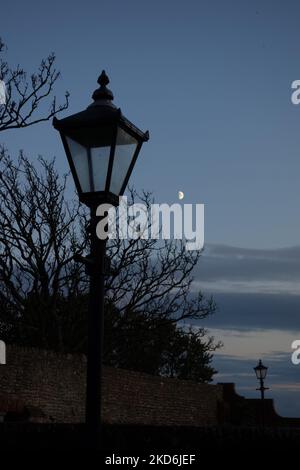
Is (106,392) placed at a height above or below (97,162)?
below

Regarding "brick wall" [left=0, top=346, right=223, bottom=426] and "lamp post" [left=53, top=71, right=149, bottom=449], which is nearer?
"lamp post" [left=53, top=71, right=149, bottom=449]

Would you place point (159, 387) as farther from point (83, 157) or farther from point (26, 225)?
point (83, 157)

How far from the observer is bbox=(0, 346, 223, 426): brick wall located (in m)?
16.4

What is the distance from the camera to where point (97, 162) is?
522 centimetres

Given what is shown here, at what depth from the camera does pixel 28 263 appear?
26094 millimetres

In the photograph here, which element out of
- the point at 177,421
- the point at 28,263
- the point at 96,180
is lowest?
the point at 177,421

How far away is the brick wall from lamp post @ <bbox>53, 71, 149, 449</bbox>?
11.2 m

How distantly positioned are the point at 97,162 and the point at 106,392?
603 inches

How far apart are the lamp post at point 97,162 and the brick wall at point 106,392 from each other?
1121 centimetres

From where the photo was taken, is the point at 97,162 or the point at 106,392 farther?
the point at 106,392
